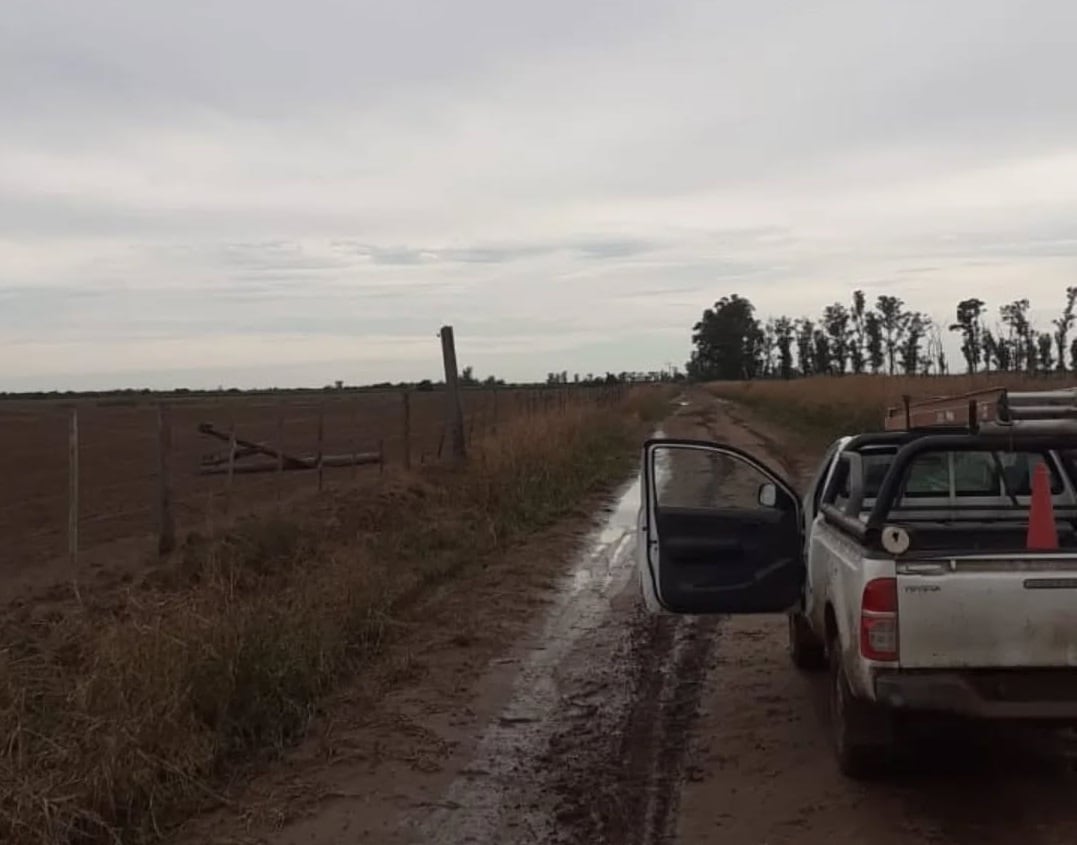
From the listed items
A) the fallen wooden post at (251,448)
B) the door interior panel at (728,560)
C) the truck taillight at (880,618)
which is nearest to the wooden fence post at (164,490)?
the fallen wooden post at (251,448)

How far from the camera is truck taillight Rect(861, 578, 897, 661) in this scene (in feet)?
15.9

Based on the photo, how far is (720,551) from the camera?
6.80 meters

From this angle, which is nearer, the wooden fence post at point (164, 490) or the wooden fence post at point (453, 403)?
the wooden fence post at point (164, 490)

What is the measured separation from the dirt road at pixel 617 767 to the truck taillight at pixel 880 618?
0.71 metres

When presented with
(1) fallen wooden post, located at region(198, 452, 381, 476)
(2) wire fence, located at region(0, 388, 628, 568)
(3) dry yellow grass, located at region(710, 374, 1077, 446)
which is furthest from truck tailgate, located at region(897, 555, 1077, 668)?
(3) dry yellow grass, located at region(710, 374, 1077, 446)

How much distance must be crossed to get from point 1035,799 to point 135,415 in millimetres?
41279

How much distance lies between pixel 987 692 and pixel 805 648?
2.70 m

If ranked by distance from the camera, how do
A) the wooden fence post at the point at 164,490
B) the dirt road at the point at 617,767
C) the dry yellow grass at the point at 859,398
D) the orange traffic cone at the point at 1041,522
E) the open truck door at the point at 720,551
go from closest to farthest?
the dirt road at the point at 617,767
the orange traffic cone at the point at 1041,522
the open truck door at the point at 720,551
the wooden fence post at the point at 164,490
the dry yellow grass at the point at 859,398

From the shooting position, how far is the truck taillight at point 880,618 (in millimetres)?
4840

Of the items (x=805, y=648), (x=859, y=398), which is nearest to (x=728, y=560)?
(x=805, y=648)

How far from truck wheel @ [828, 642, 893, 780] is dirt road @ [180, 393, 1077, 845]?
96 millimetres

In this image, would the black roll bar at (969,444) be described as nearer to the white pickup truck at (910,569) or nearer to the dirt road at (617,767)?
the white pickup truck at (910,569)

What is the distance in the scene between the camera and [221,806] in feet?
17.6

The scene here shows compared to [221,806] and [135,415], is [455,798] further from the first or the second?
[135,415]
